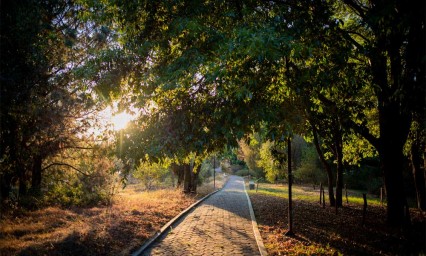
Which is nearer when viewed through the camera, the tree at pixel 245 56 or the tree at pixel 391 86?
the tree at pixel 245 56

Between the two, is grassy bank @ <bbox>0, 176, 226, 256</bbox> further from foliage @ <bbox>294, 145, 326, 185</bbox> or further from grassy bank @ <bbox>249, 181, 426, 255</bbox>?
foliage @ <bbox>294, 145, 326, 185</bbox>

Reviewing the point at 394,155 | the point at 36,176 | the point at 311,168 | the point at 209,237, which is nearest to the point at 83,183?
Answer: the point at 36,176

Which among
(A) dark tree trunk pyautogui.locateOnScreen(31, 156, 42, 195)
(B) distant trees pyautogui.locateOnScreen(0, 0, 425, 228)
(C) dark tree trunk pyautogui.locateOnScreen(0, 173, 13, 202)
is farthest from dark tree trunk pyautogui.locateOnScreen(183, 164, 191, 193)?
(B) distant trees pyautogui.locateOnScreen(0, 0, 425, 228)

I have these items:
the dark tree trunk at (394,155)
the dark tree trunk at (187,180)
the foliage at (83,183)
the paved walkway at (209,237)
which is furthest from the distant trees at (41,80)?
the dark tree trunk at (187,180)

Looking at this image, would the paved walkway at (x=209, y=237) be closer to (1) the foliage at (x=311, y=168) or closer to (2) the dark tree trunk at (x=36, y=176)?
(2) the dark tree trunk at (x=36, y=176)

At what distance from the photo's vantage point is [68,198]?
18.2 metres

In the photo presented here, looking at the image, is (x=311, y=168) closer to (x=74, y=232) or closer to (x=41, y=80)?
(x=74, y=232)

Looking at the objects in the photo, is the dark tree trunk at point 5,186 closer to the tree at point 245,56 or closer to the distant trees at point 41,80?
the distant trees at point 41,80

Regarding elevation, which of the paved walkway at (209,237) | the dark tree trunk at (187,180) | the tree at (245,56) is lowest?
the paved walkway at (209,237)

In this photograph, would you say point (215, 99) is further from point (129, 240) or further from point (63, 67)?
point (63, 67)

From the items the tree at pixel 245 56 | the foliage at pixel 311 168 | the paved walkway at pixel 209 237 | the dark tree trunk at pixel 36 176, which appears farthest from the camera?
the foliage at pixel 311 168

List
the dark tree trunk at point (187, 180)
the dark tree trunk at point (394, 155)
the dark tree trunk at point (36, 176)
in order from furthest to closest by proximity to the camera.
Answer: the dark tree trunk at point (187, 180) → the dark tree trunk at point (36, 176) → the dark tree trunk at point (394, 155)

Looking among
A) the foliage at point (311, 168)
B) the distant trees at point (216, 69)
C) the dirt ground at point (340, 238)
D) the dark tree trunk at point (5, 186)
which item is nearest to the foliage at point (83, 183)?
the dark tree trunk at point (5, 186)

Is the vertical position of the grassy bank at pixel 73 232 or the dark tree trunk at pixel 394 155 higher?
the dark tree trunk at pixel 394 155
